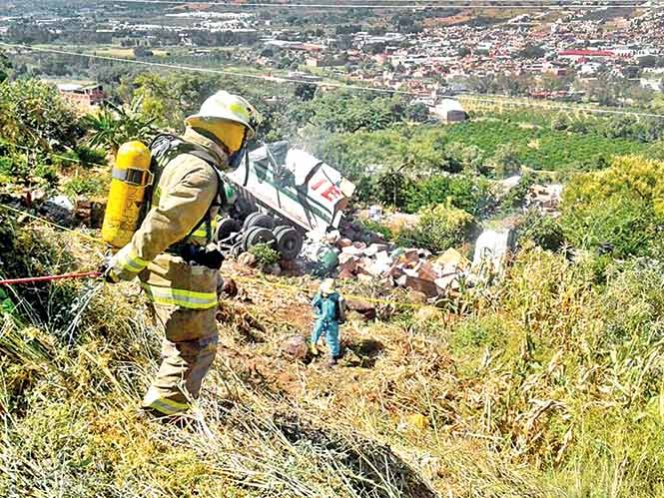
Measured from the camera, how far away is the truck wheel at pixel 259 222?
9.54m

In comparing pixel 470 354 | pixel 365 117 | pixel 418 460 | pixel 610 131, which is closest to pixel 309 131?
pixel 365 117

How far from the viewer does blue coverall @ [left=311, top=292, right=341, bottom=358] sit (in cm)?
584

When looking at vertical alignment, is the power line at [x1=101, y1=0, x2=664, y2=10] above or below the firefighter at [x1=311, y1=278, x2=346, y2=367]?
above

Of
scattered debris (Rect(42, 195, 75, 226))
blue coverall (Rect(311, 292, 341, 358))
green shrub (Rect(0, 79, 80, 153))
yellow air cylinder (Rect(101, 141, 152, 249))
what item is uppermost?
yellow air cylinder (Rect(101, 141, 152, 249))

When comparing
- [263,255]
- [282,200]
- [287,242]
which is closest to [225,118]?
[263,255]

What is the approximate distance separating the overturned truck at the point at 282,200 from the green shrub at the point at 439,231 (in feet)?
14.6

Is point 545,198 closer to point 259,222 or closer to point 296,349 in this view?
point 259,222

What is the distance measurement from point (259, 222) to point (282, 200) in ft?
5.98

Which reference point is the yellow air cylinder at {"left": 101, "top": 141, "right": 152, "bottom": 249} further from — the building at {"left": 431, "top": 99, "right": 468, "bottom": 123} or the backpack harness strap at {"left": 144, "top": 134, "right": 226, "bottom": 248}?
the building at {"left": 431, "top": 99, "right": 468, "bottom": 123}

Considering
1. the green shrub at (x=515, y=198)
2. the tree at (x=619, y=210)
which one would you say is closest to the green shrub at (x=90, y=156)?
the tree at (x=619, y=210)

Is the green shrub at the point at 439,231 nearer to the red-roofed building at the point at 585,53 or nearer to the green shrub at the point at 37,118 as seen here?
the green shrub at the point at 37,118

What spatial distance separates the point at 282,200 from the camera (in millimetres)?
11438

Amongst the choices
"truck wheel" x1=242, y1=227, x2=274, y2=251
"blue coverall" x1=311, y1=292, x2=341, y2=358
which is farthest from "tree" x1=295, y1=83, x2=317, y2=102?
"blue coverall" x1=311, y1=292, x2=341, y2=358

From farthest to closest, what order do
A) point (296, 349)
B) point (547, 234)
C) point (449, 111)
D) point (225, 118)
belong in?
point (449, 111), point (547, 234), point (296, 349), point (225, 118)
